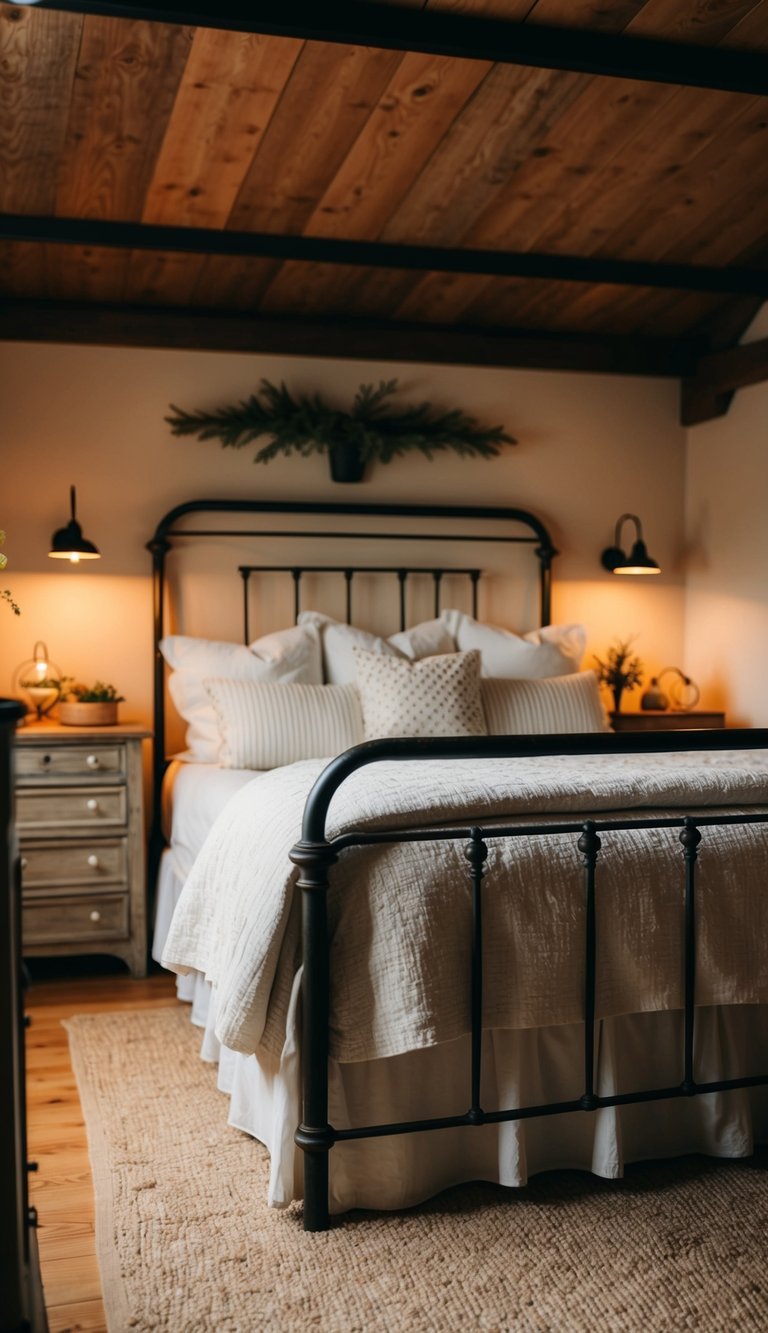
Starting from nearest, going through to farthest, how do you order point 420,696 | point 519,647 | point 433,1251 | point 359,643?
1. point 433,1251
2. point 420,696
3. point 359,643
4. point 519,647

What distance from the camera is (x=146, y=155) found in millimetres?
3479

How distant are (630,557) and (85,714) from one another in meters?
2.23

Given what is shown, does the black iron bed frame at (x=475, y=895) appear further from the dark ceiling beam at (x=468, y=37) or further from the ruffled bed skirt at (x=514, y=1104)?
the dark ceiling beam at (x=468, y=37)

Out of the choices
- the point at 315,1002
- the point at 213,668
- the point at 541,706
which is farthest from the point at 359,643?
the point at 315,1002

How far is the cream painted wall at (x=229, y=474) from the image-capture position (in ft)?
14.3

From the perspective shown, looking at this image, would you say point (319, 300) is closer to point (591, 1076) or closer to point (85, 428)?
point (85, 428)

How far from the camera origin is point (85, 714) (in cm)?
406

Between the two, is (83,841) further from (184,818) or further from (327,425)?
(327,425)

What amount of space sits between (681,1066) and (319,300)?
3.11 meters

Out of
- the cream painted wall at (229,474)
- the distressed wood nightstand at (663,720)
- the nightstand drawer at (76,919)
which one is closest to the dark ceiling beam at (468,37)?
the cream painted wall at (229,474)

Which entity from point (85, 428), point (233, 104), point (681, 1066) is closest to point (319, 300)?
point (85, 428)

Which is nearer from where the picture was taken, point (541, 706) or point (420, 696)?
point (420, 696)

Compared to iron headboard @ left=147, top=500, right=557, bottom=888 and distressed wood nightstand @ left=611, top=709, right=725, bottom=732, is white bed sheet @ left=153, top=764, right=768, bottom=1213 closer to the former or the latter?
iron headboard @ left=147, top=500, right=557, bottom=888

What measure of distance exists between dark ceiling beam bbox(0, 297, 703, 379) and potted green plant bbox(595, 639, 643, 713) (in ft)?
3.80
